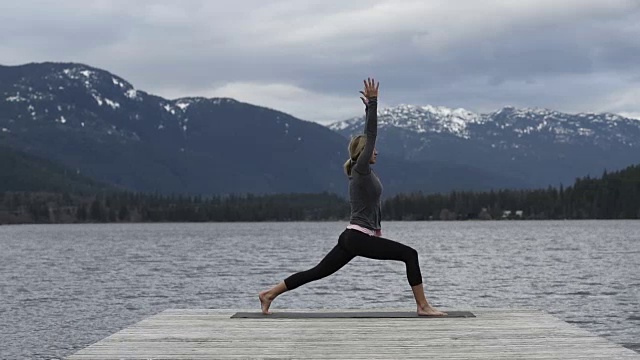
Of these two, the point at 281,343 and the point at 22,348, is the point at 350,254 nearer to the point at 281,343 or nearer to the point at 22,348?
the point at 281,343

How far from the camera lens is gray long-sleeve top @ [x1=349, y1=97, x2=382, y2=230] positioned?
1568cm

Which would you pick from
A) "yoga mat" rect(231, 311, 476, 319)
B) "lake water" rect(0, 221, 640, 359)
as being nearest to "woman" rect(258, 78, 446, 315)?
"yoga mat" rect(231, 311, 476, 319)

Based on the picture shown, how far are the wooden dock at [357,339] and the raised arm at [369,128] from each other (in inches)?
98.4

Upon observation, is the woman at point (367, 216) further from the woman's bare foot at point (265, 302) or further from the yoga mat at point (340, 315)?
the woman's bare foot at point (265, 302)

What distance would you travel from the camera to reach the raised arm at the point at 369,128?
615 inches

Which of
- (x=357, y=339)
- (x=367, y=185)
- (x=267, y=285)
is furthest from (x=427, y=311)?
(x=267, y=285)

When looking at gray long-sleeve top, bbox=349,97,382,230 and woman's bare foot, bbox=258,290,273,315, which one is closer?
gray long-sleeve top, bbox=349,97,382,230

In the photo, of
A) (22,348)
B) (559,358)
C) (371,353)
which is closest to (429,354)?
(371,353)

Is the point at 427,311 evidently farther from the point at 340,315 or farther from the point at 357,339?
the point at 357,339

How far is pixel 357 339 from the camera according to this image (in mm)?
13648

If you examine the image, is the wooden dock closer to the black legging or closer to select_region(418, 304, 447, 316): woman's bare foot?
select_region(418, 304, 447, 316): woman's bare foot

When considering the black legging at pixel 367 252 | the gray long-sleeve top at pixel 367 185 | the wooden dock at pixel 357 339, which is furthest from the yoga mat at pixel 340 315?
the gray long-sleeve top at pixel 367 185

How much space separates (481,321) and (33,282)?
215 feet

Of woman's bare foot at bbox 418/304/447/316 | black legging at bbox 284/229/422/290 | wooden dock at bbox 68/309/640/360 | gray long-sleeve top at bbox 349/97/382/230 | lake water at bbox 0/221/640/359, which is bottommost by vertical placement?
lake water at bbox 0/221/640/359
